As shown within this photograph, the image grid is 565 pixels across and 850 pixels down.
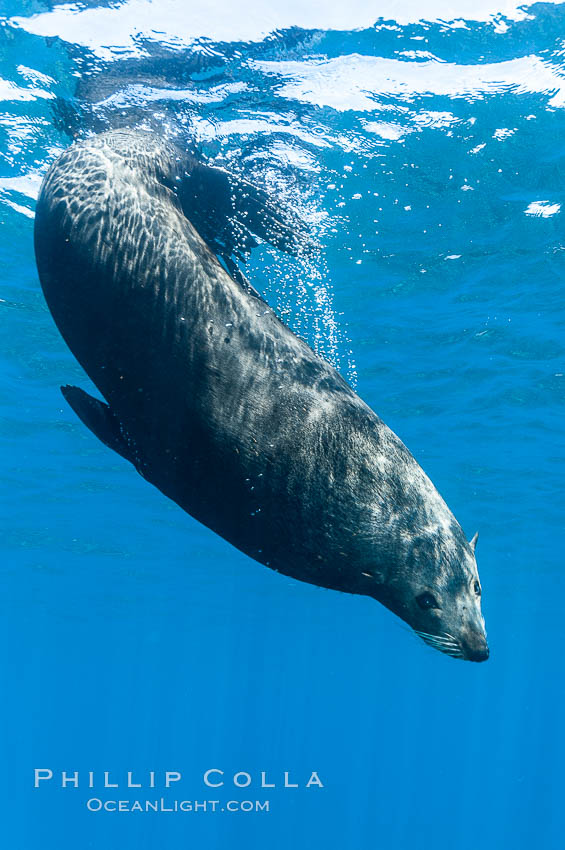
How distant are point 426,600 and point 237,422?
1.15 m

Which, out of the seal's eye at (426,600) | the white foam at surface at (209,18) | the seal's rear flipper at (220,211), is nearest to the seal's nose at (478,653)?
the seal's eye at (426,600)

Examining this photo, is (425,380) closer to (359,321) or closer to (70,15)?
(359,321)

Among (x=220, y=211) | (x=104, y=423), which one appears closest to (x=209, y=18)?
(x=220, y=211)

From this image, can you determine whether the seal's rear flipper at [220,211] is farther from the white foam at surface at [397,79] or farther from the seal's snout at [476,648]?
the white foam at surface at [397,79]

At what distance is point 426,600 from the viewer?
305cm

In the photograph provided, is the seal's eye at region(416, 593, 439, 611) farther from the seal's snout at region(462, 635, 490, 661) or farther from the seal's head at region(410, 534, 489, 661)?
the seal's snout at region(462, 635, 490, 661)

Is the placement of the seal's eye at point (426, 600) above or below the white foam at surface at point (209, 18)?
below

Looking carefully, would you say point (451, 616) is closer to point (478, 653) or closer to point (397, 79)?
point (478, 653)

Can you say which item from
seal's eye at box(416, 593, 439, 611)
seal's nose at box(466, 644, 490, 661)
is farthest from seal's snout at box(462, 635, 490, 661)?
seal's eye at box(416, 593, 439, 611)

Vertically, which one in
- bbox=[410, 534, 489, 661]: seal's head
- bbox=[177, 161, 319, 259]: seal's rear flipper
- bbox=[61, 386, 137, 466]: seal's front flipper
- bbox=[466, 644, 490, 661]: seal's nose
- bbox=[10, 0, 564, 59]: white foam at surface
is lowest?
bbox=[466, 644, 490, 661]: seal's nose

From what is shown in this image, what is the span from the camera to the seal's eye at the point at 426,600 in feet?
9.98

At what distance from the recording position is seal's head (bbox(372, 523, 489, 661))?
303 cm

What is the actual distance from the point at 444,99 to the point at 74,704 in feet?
366

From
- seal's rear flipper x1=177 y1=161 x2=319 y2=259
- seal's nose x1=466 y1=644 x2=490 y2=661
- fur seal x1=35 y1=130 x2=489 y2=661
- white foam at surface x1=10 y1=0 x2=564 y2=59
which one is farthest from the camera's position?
white foam at surface x1=10 y1=0 x2=564 y2=59
